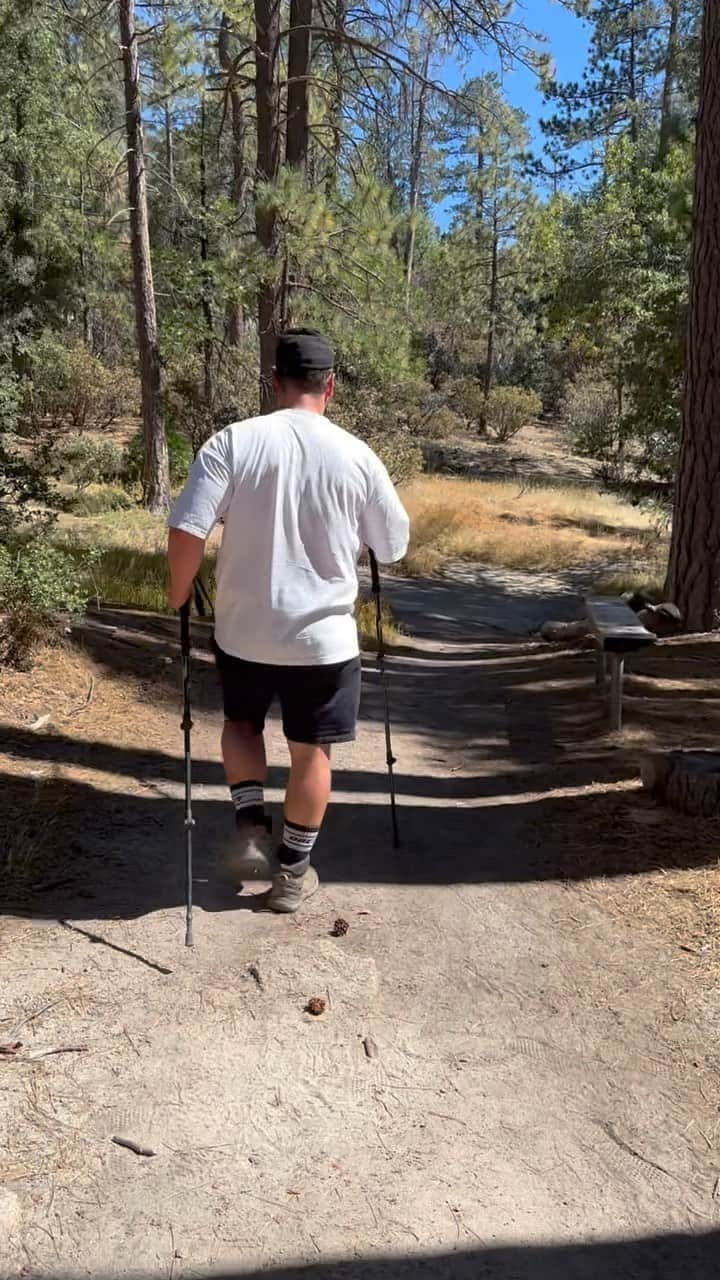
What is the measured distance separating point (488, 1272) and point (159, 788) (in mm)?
3059

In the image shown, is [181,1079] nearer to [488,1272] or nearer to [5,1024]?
[5,1024]

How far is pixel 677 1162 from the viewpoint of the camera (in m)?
2.52

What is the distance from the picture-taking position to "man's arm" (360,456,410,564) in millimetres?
3375

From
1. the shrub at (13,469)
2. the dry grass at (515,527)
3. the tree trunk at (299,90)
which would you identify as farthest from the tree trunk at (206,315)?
the shrub at (13,469)

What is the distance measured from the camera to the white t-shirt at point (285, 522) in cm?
320

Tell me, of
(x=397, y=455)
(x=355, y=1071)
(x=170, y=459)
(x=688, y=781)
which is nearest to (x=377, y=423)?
(x=397, y=455)

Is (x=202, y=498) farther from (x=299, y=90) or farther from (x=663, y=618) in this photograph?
(x=299, y=90)

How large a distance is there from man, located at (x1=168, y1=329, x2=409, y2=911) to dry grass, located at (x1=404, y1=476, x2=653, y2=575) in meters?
14.0

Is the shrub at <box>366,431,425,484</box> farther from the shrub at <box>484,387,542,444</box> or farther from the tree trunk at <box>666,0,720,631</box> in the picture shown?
the shrub at <box>484,387,542,444</box>

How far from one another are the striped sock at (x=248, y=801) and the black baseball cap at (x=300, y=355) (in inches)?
54.6

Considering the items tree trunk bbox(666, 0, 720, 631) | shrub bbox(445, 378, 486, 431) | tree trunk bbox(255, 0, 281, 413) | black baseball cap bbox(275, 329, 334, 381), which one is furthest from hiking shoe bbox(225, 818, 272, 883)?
shrub bbox(445, 378, 486, 431)

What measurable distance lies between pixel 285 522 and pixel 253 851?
1188 millimetres

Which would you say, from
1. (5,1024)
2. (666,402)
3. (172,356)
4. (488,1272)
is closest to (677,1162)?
(488,1272)

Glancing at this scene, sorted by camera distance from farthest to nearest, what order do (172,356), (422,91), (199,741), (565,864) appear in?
(172,356) < (422,91) < (199,741) < (565,864)
